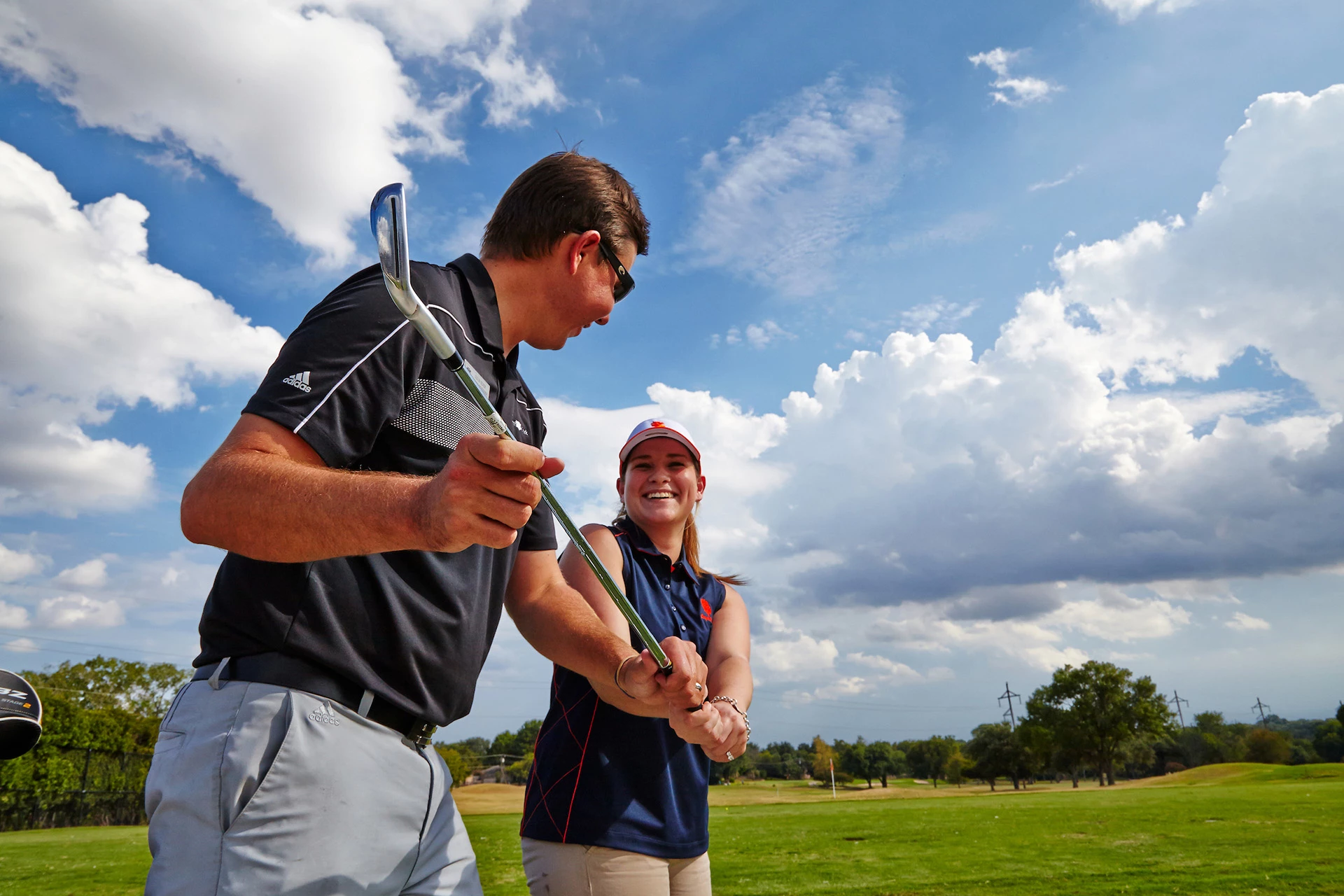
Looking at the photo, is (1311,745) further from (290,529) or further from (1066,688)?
(290,529)

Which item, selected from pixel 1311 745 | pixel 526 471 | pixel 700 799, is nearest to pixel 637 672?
pixel 700 799

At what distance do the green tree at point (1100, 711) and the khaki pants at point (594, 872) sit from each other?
7343 centimetres

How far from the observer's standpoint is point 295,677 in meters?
1.81

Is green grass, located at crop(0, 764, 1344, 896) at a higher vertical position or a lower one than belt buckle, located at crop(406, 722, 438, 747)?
lower

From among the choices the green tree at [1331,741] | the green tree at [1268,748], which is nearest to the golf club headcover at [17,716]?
the green tree at [1331,741]

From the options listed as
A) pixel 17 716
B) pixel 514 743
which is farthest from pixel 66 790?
pixel 17 716

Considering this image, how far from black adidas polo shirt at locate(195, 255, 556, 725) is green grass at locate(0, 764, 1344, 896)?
800 cm

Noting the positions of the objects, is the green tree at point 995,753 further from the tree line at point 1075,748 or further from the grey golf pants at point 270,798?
the grey golf pants at point 270,798

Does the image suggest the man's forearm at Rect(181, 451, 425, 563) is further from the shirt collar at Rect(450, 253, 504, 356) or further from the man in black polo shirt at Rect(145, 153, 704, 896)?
the shirt collar at Rect(450, 253, 504, 356)

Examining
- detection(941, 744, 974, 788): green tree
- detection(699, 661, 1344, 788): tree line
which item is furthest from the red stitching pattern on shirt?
detection(941, 744, 974, 788): green tree

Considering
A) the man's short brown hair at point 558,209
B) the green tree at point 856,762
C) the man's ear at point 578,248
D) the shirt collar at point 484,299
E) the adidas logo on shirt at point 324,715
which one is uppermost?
the man's short brown hair at point 558,209

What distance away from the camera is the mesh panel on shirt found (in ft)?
6.44

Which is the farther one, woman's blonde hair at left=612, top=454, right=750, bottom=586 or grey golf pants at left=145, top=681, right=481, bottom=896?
woman's blonde hair at left=612, top=454, right=750, bottom=586

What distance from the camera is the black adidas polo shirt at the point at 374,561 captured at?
173cm
